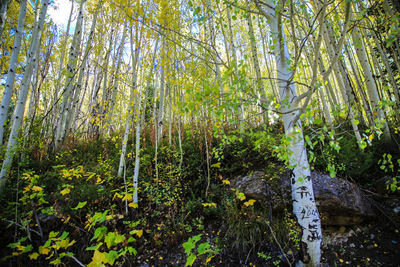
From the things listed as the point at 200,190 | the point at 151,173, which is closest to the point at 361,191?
the point at 200,190

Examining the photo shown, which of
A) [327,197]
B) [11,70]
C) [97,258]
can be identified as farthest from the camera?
[11,70]

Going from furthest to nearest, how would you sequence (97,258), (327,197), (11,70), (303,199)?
(11,70), (327,197), (303,199), (97,258)

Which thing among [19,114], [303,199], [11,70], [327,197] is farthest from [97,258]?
[11,70]

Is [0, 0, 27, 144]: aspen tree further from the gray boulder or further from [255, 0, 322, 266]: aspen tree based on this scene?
the gray boulder

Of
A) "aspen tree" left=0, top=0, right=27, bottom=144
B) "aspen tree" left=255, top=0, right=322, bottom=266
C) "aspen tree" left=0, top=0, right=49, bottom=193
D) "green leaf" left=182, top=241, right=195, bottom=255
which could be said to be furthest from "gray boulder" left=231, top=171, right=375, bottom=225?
"aspen tree" left=0, top=0, right=27, bottom=144

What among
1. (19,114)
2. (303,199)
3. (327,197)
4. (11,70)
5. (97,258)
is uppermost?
(11,70)

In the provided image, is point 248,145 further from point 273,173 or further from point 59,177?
point 59,177

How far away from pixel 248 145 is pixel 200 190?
1538mm

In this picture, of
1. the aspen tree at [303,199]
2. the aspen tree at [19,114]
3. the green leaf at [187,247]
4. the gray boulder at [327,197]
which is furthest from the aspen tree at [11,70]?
the gray boulder at [327,197]

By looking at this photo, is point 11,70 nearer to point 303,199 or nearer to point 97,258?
point 97,258

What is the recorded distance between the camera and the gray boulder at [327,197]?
9.77 ft

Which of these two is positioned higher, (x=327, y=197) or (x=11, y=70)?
(x=11, y=70)

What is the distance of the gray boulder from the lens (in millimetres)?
2979

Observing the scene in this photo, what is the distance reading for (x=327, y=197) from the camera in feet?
9.89
